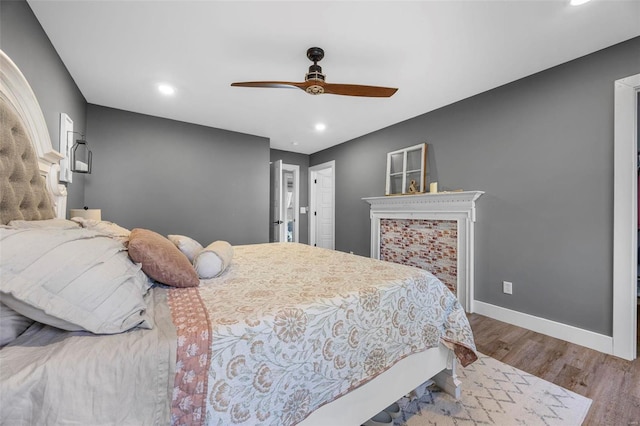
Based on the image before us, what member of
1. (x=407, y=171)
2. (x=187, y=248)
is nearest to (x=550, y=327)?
(x=407, y=171)

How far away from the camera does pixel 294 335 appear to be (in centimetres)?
102

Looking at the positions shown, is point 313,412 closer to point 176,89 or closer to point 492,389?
point 492,389

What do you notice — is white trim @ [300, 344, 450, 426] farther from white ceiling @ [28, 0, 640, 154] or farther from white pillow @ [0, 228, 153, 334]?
white ceiling @ [28, 0, 640, 154]

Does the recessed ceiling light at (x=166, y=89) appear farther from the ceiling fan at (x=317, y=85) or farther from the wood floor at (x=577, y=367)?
the wood floor at (x=577, y=367)

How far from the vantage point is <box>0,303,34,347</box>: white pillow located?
0.73 m

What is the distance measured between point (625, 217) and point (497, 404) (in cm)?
178

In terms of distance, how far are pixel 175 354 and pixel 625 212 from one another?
10.2ft

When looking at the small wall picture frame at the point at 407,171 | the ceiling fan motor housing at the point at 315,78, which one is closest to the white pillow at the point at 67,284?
the ceiling fan motor housing at the point at 315,78

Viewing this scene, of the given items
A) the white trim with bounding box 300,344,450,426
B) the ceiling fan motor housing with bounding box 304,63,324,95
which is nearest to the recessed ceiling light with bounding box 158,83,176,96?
the ceiling fan motor housing with bounding box 304,63,324,95

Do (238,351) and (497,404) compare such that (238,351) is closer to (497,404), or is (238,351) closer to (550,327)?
(497,404)

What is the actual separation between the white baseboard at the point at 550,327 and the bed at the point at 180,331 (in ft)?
4.91

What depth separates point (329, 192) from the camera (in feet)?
19.5

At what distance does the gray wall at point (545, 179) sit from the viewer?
2.15 metres

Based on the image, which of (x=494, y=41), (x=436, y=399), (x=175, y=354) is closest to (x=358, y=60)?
(x=494, y=41)
